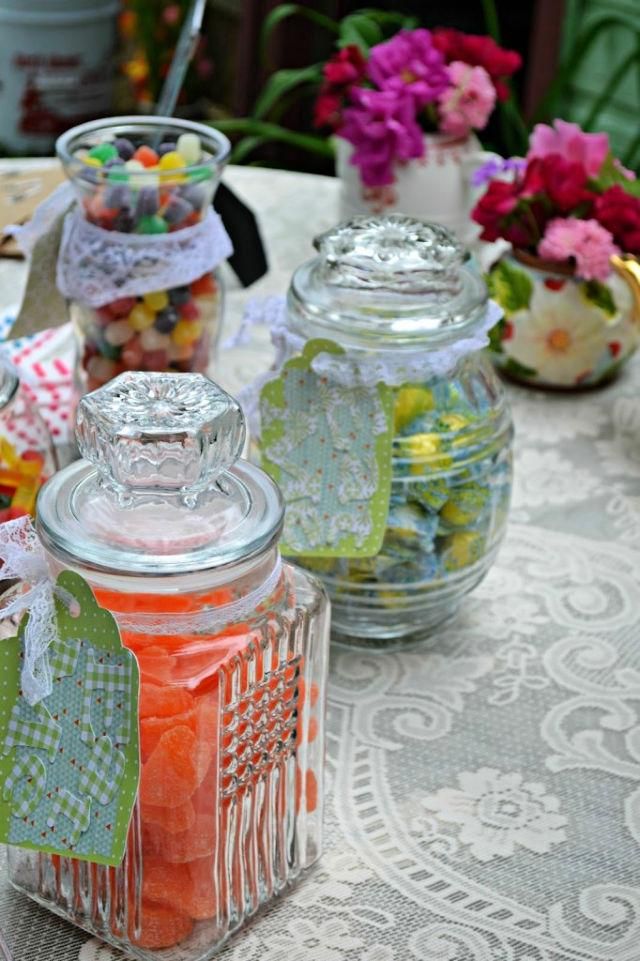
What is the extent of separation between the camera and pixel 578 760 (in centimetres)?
75

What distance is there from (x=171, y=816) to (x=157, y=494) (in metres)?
0.14

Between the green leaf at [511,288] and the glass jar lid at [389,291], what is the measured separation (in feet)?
1.07

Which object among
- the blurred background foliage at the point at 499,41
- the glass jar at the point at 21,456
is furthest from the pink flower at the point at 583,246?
the blurred background foliage at the point at 499,41

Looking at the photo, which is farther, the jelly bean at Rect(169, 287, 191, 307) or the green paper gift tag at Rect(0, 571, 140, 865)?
Answer: the jelly bean at Rect(169, 287, 191, 307)

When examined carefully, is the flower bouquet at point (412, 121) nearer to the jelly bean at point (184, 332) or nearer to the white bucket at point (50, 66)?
the jelly bean at point (184, 332)

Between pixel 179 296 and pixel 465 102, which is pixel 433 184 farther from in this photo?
pixel 179 296

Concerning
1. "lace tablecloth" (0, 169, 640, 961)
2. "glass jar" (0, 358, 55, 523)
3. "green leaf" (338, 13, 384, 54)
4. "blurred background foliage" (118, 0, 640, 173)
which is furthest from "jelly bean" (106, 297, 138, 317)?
"blurred background foliage" (118, 0, 640, 173)

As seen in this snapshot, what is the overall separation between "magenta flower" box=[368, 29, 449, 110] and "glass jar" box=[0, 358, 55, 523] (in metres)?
0.58

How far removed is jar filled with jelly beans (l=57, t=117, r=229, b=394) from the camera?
0.92 metres

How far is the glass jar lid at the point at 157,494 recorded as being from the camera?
0.56 meters

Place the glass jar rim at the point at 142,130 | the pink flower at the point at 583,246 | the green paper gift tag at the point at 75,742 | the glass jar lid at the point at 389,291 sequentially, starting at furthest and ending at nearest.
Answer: the pink flower at the point at 583,246, the glass jar rim at the point at 142,130, the glass jar lid at the point at 389,291, the green paper gift tag at the point at 75,742

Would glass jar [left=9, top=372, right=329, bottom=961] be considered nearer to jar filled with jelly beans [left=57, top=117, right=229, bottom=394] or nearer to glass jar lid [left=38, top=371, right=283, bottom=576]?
glass jar lid [left=38, top=371, right=283, bottom=576]

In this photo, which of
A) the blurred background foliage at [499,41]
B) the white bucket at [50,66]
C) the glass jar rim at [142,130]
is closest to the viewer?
the glass jar rim at [142,130]

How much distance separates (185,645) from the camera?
568mm
